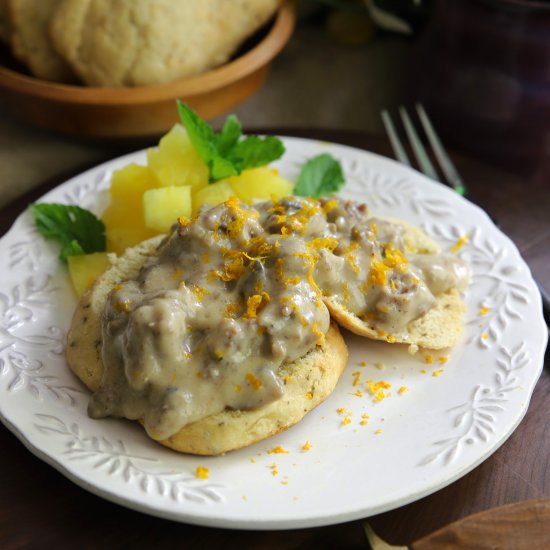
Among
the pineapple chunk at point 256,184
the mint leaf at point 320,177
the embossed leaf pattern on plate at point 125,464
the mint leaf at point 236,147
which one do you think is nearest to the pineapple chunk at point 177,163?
the mint leaf at point 236,147

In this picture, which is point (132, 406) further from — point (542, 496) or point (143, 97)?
point (143, 97)

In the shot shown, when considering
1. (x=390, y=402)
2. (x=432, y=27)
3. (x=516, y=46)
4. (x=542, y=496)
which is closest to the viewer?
(x=542, y=496)

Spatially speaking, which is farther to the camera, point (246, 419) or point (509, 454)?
point (509, 454)

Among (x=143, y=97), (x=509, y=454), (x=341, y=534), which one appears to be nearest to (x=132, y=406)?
(x=341, y=534)

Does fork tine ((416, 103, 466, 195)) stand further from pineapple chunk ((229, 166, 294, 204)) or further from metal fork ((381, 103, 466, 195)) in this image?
Answer: pineapple chunk ((229, 166, 294, 204))

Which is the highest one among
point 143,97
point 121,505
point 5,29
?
point 5,29

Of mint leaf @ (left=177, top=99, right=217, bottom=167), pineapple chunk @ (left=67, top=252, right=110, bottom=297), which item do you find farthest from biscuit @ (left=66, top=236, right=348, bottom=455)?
mint leaf @ (left=177, top=99, right=217, bottom=167)

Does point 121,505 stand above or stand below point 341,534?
above
